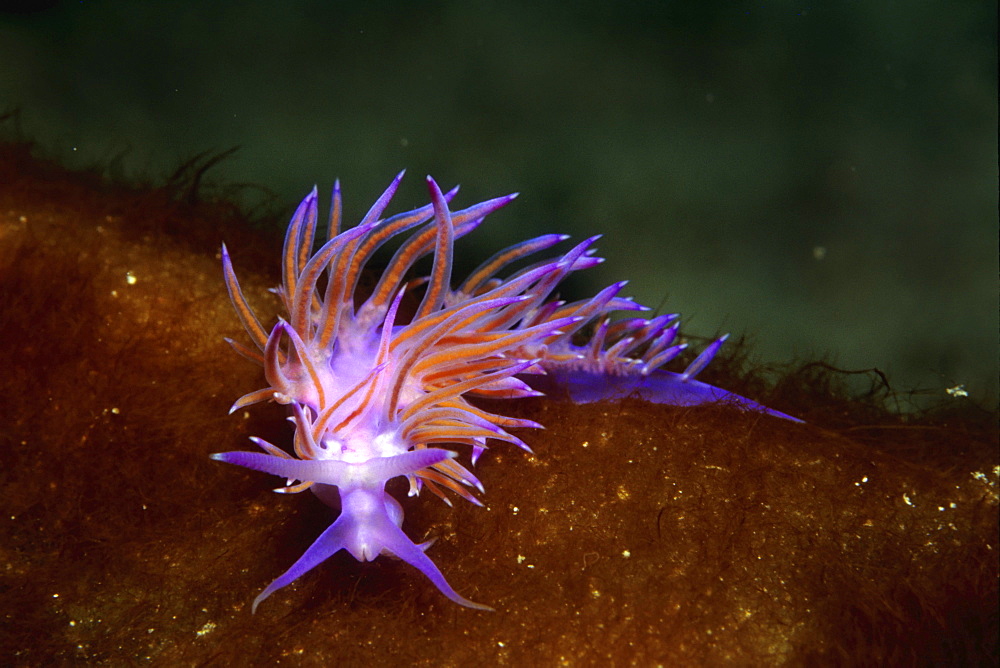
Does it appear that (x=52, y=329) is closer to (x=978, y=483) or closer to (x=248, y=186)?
(x=248, y=186)

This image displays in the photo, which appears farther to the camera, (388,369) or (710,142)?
(710,142)

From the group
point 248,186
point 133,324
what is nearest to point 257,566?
point 133,324

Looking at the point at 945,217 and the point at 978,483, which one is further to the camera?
the point at 945,217

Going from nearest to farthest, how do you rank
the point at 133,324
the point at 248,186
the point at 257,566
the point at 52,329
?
the point at 257,566 < the point at 52,329 < the point at 133,324 < the point at 248,186

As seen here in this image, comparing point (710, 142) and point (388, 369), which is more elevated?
point (710, 142)
